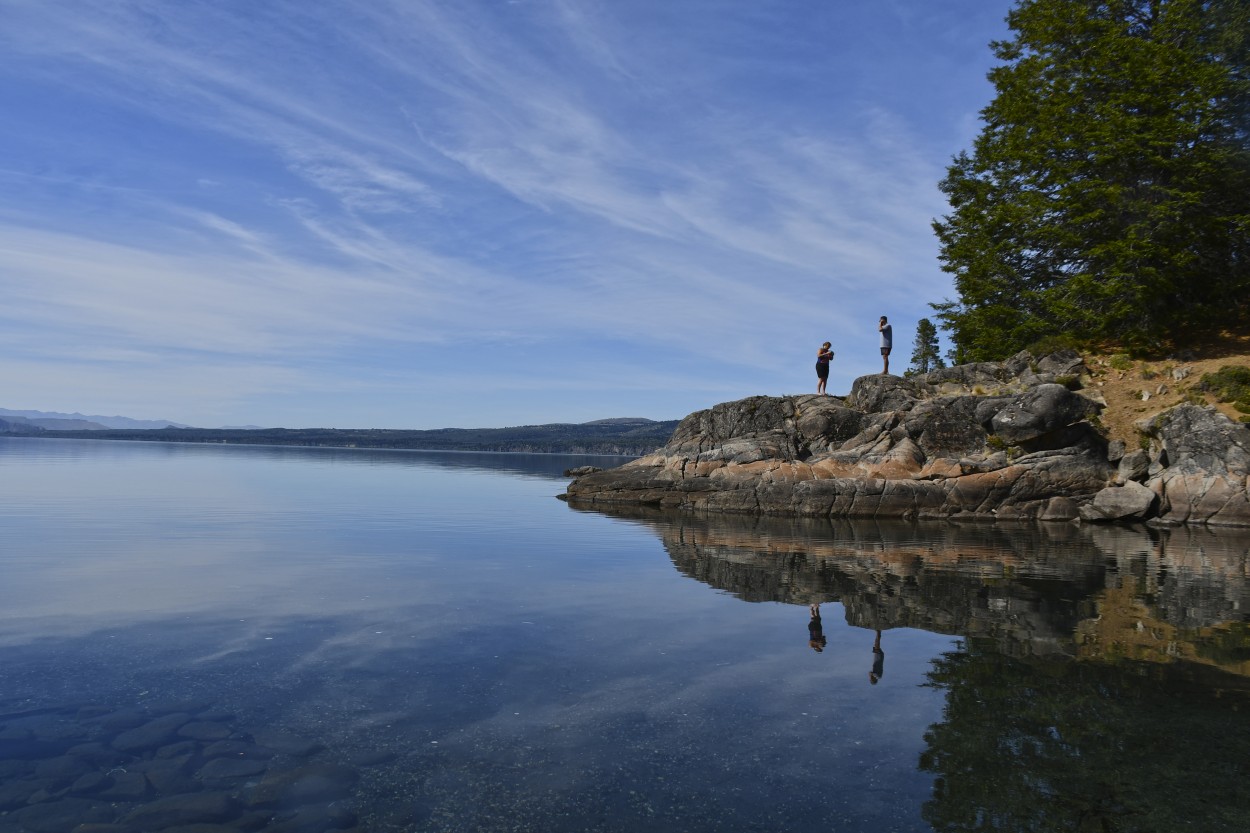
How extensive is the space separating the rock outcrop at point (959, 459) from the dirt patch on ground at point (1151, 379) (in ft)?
2.87

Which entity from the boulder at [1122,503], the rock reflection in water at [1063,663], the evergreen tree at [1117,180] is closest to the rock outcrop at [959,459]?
the boulder at [1122,503]

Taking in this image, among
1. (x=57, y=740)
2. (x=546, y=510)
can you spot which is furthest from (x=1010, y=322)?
(x=57, y=740)

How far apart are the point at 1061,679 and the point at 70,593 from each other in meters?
16.8

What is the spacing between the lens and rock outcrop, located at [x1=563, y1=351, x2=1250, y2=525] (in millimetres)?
→ 31484

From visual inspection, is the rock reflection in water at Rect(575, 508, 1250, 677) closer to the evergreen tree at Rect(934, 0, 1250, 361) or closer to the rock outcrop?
the rock outcrop

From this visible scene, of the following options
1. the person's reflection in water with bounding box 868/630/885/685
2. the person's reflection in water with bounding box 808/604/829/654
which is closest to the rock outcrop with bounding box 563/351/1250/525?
the person's reflection in water with bounding box 808/604/829/654

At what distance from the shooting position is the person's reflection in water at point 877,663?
31.8 feet

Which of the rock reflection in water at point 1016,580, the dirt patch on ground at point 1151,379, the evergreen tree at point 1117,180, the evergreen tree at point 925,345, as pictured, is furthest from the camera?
the evergreen tree at point 925,345

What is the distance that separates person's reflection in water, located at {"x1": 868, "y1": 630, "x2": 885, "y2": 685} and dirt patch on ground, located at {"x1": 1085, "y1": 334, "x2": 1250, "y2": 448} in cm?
3053

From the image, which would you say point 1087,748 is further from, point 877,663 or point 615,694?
point 615,694

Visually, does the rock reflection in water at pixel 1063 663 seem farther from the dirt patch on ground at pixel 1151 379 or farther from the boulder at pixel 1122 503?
the dirt patch on ground at pixel 1151 379

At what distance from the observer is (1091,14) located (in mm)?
43719

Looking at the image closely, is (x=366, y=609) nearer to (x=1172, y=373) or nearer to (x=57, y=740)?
(x=57, y=740)

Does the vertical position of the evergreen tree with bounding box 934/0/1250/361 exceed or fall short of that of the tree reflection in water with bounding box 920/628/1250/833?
it exceeds it
